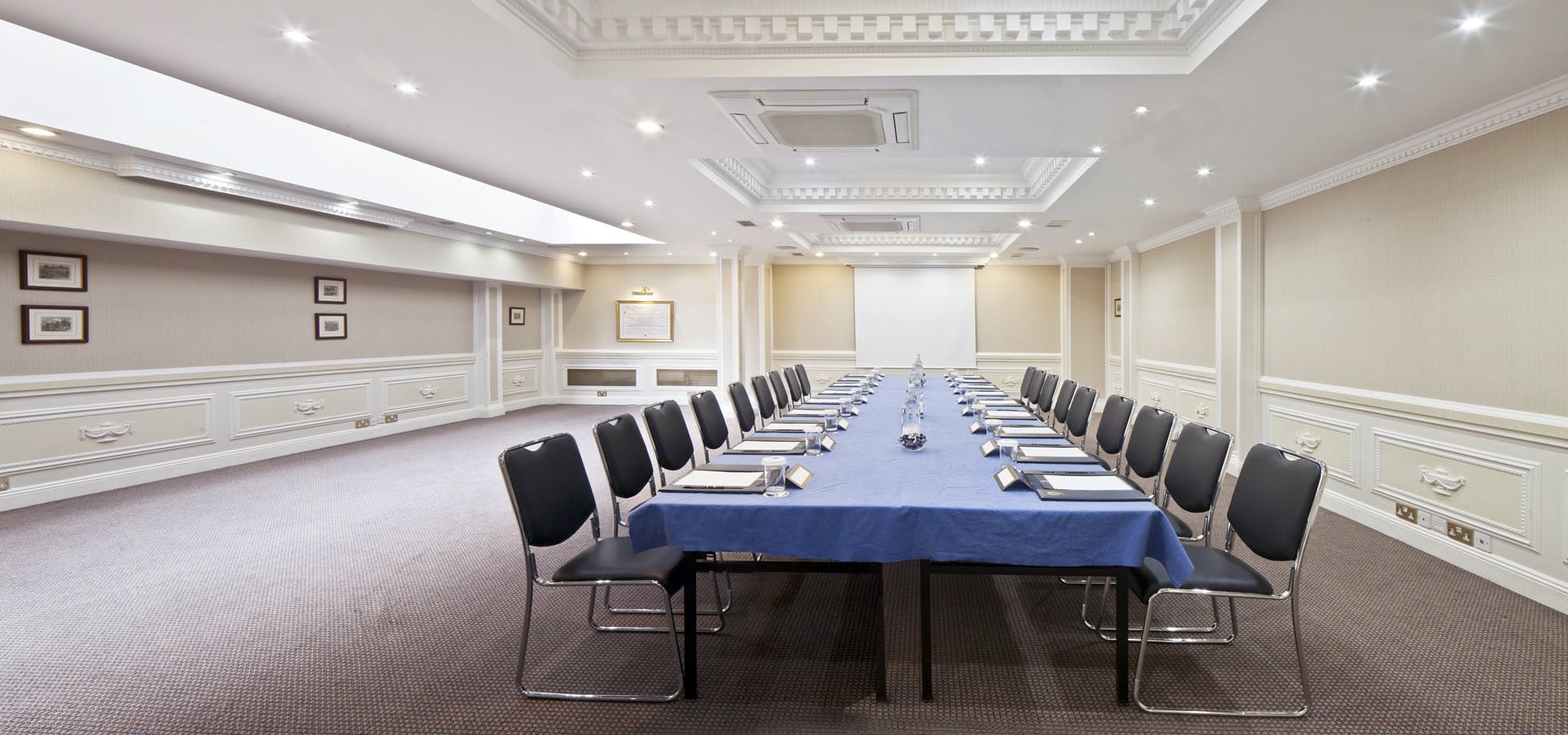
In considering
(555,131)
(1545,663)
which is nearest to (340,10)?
(555,131)

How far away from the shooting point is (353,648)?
2.45 metres

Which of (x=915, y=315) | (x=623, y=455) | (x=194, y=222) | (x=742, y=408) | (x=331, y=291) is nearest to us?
(x=623, y=455)

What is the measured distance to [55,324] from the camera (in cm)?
460

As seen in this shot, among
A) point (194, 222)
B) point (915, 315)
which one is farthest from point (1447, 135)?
point (194, 222)

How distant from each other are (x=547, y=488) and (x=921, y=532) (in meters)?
1.25

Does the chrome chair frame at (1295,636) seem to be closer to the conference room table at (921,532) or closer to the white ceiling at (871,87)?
the conference room table at (921,532)

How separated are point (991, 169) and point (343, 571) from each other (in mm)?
5715

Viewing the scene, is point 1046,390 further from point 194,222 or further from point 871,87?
point 194,222

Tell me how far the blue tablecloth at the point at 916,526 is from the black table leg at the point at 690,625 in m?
0.13

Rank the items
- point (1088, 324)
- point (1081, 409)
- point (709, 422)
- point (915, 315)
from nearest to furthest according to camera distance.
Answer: point (709, 422) → point (1081, 409) → point (1088, 324) → point (915, 315)

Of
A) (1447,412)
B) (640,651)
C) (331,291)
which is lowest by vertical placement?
(640,651)

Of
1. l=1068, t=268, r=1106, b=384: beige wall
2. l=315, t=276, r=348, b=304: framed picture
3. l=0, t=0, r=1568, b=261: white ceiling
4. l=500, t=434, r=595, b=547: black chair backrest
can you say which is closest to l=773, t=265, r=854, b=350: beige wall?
l=1068, t=268, r=1106, b=384: beige wall

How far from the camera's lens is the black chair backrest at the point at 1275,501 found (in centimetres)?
191

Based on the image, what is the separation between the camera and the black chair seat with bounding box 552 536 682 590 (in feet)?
6.73
